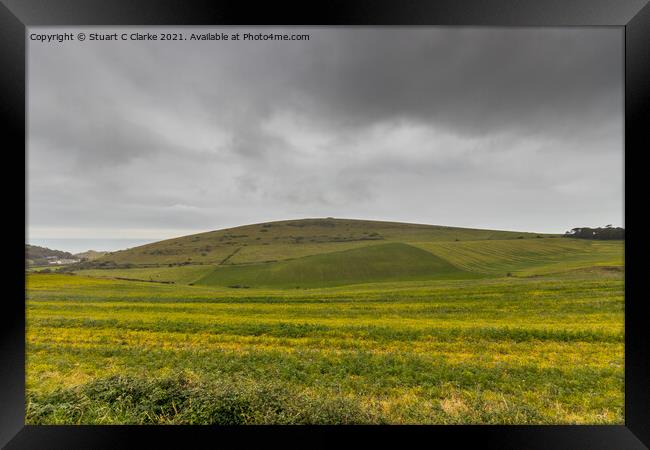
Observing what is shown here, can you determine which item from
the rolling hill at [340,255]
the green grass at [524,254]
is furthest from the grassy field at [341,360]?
the rolling hill at [340,255]

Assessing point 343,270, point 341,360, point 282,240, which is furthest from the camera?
point 282,240

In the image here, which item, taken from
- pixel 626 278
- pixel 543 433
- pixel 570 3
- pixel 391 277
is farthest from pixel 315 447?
pixel 391 277

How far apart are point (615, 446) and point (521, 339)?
151 inches

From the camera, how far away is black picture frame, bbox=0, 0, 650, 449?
2.16m

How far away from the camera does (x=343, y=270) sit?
2369cm

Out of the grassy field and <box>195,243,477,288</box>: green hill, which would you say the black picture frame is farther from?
<box>195,243,477,288</box>: green hill

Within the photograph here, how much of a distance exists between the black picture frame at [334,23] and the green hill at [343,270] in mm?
18667

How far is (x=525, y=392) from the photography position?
355 centimetres

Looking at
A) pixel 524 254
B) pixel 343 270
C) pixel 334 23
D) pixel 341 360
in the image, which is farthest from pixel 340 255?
pixel 334 23

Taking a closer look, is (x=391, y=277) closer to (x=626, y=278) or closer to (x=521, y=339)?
(x=521, y=339)

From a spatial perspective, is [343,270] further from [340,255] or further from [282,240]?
[282,240]

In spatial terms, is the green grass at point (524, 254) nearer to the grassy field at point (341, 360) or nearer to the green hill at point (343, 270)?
the green hill at point (343, 270)

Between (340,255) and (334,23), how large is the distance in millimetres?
25643

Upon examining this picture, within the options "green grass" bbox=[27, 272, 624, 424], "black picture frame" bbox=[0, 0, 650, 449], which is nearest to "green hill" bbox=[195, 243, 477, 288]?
"green grass" bbox=[27, 272, 624, 424]
